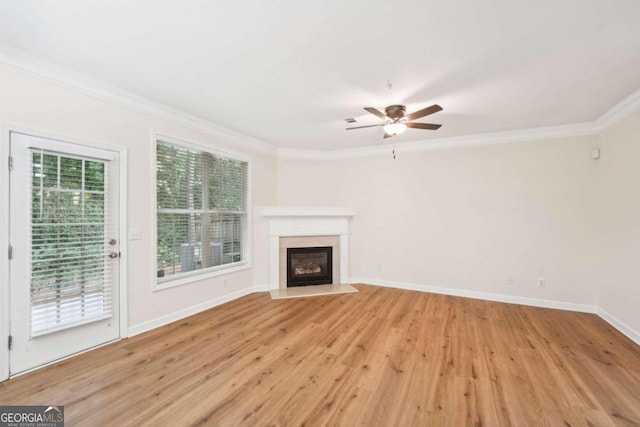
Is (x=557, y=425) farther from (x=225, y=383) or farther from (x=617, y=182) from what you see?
(x=617, y=182)

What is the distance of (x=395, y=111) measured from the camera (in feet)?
10.5

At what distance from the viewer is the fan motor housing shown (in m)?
3.17

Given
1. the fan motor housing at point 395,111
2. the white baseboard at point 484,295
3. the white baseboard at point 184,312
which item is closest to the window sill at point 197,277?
the white baseboard at point 184,312

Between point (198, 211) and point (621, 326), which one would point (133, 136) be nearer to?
point (198, 211)

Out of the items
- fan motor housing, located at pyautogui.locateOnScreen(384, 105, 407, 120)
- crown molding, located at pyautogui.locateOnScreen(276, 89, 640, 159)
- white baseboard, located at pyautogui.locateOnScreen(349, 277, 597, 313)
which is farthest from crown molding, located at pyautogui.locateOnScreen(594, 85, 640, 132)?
white baseboard, located at pyautogui.locateOnScreen(349, 277, 597, 313)

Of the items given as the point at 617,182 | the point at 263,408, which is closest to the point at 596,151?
the point at 617,182

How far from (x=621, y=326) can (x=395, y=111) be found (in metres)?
3.73

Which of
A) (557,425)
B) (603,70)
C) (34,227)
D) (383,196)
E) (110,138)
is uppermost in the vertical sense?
(603,70)

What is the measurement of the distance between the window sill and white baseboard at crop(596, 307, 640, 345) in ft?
16.6

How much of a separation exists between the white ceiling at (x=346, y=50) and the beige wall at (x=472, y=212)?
3.47 feet

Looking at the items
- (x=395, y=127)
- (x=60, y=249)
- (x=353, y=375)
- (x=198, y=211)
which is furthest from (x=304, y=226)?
(x=60, y=249)

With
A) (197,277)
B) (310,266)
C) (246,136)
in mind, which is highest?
(246,136)

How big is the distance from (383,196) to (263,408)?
4.10m

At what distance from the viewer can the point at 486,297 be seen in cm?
444
